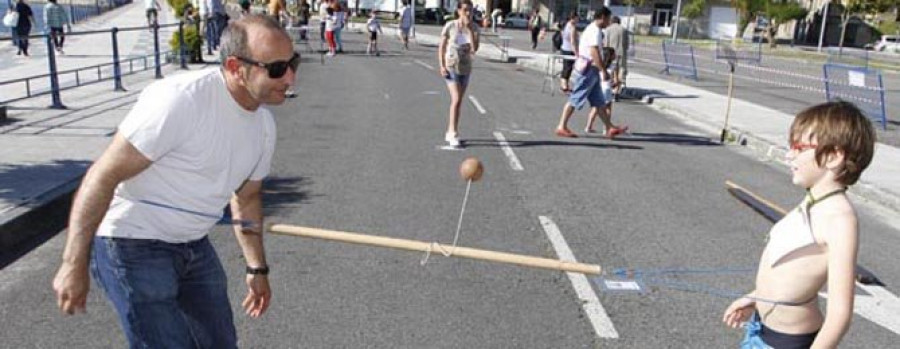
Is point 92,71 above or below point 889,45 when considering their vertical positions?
below

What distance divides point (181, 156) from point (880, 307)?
475 cm

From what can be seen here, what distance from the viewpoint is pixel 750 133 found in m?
12.1

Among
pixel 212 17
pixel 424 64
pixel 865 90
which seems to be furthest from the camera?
pixel 424 64

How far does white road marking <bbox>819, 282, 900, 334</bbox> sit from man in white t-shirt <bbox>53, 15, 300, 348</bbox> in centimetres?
389

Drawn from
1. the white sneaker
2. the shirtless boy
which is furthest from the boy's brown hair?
the white sneaker

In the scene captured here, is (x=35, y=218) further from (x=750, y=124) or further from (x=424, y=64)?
(x=424, y=64)

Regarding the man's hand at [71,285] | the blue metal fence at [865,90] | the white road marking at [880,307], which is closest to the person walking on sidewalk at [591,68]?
the white road marking at [880,307]

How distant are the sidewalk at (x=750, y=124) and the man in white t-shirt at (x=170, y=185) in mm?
7757

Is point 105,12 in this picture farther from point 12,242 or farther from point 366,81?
point 12,242

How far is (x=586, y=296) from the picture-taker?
5027 mm

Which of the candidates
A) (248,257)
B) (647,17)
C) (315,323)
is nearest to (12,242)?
(315,323)

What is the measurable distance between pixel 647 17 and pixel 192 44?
6176 cm

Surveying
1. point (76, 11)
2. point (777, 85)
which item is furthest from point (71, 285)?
point (76, 11)

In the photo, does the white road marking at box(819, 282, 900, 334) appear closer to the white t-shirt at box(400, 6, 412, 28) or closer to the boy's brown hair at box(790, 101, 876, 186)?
the boy's brown hair at box(790, 101, 876, 186)
